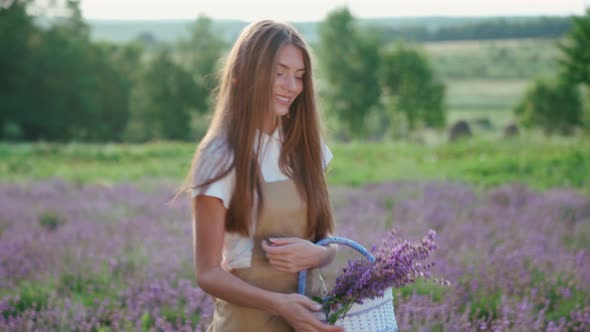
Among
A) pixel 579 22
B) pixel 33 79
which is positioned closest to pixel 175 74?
pixel 33 79

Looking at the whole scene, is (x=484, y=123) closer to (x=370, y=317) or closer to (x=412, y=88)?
(x=412, y=88)

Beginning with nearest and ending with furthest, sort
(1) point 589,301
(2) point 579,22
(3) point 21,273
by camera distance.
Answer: (1) point 589,301, (3) point 21,273, (2) point 579,22

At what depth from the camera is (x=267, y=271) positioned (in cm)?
241

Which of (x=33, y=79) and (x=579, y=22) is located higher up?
(x=579, y=22)

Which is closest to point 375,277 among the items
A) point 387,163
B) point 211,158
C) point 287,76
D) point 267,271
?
point 267,271

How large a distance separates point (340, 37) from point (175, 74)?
1528cm

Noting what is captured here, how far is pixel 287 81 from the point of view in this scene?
2420 millimetres

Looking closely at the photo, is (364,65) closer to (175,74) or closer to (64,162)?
(175,74)

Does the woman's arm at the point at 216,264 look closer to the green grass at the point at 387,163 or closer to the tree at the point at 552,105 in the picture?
the green grass at the point at 387,163

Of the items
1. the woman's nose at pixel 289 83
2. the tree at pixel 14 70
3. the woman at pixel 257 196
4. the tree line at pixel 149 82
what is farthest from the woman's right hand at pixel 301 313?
the tree at pixel 14 70

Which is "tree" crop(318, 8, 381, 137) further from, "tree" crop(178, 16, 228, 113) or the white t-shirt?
the white t-shirt

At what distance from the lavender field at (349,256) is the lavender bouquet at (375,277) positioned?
5.55 feet

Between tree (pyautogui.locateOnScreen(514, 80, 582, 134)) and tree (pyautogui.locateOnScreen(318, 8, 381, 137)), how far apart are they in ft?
65.8

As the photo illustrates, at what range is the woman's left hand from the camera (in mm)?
2320
